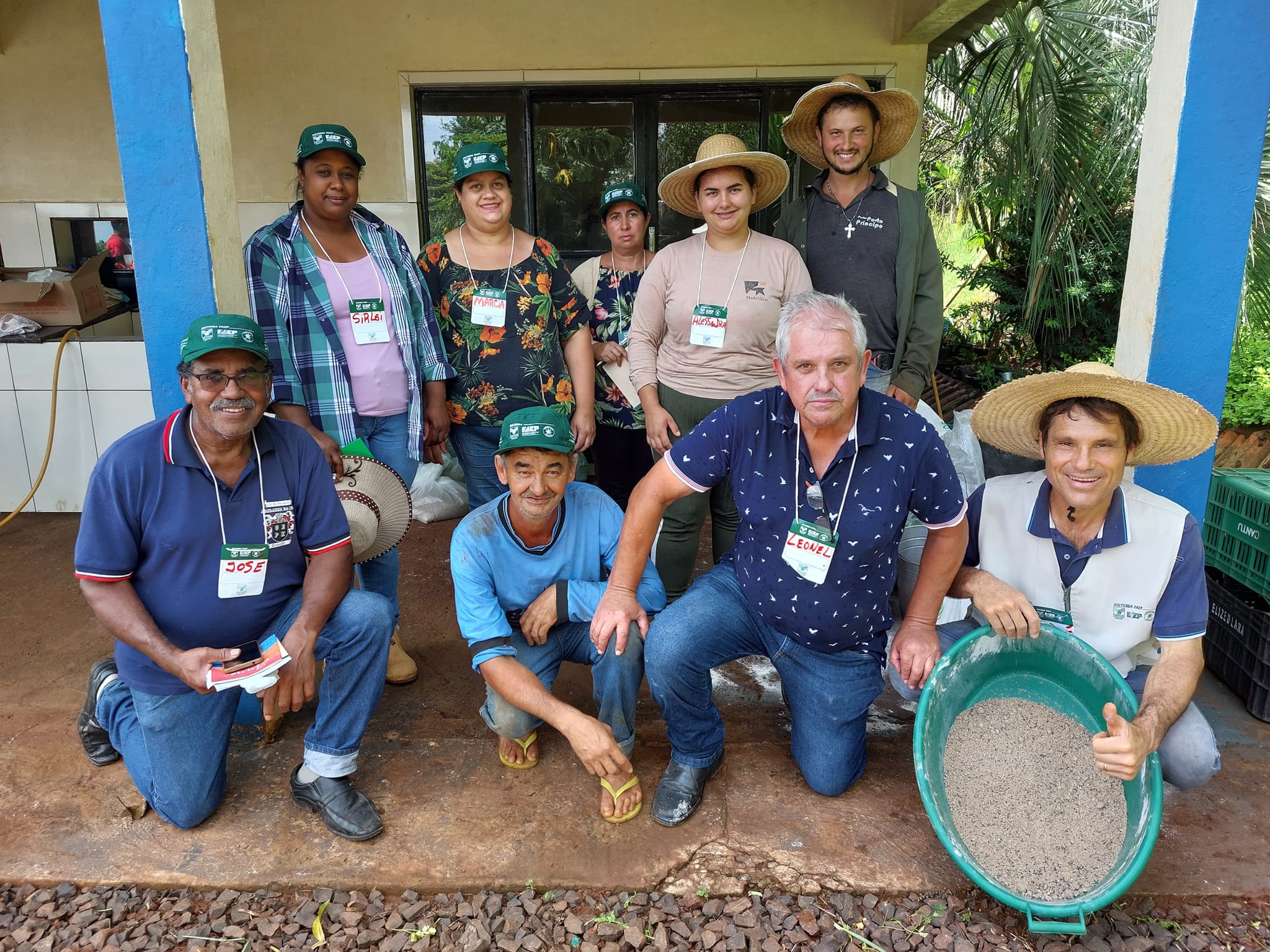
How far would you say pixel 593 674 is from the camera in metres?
2.56

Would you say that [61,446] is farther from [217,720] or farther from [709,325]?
[709,325]

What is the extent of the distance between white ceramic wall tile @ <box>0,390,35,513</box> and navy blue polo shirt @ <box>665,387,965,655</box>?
13.1 ft

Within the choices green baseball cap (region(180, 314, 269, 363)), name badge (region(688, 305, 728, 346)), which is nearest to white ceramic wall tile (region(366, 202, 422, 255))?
name badge (region(688, 305, 728, 346))

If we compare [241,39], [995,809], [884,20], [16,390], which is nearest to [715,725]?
[995,809]

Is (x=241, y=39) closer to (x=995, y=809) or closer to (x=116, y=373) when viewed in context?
(x=116, y=373)

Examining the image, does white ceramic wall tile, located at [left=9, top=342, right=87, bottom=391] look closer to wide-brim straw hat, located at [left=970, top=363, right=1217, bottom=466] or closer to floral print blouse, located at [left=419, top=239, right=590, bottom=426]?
floral print blouse, located at [left=419, top=239, right=590, bottom=426]

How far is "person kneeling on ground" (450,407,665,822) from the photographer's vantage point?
2.36 metres

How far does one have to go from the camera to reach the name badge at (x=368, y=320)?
8.84ft

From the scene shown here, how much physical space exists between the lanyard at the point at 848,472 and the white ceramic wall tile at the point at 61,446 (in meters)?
3.96

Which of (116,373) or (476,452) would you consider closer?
(476,452)

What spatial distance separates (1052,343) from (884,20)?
278 cm

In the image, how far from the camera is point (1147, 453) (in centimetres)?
234

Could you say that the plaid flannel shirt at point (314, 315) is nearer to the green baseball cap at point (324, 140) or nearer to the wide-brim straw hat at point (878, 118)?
the green baseball cap at point (324, 140)

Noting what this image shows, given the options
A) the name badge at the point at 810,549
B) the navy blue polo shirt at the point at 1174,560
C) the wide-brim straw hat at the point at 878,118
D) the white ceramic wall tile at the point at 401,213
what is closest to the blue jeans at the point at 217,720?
→ the name badge at the point at 810,549
